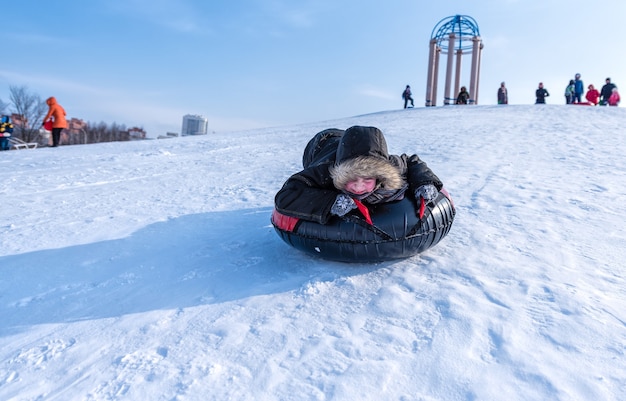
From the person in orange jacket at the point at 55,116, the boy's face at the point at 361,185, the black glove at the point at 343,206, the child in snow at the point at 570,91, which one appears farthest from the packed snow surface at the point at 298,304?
the child in snow at the point at 570,91

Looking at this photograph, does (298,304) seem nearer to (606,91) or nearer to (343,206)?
(343,206)

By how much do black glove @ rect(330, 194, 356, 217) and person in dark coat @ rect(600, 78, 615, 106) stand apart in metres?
17.5

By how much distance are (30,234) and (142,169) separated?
10.4 ft

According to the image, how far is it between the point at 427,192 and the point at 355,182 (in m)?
0.49

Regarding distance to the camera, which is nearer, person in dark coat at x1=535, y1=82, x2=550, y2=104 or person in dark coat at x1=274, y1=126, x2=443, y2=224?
person in dark coat at x1=274, y1=126, x2=443, y2=224

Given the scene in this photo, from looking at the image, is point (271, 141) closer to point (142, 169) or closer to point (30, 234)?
point (142, 169)

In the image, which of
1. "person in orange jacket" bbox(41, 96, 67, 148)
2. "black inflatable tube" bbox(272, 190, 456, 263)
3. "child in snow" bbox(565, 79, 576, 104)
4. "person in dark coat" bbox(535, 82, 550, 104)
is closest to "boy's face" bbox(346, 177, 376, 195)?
"black inflatable tube" bbox(272, 190, 456, 263)

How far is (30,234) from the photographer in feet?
12.0

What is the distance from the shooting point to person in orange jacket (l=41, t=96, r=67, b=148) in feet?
36.1

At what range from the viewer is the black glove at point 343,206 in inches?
101

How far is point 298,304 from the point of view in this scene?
230 centimetres

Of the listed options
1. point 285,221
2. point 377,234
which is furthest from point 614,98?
point 285,221

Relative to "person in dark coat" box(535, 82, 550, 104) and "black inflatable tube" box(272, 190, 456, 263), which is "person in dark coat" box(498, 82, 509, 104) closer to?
"person in dark coat" box(535, 82, 550, 104)

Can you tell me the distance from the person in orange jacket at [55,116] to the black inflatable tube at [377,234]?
10818 mm
